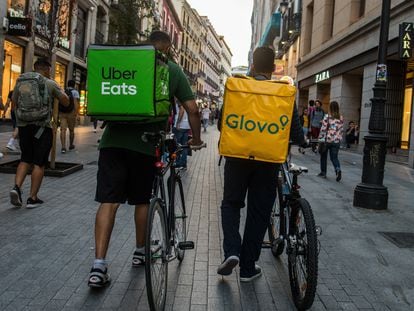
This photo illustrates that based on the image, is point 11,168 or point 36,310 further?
point 11,168

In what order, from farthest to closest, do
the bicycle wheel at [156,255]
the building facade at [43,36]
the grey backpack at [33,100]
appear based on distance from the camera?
the building facade at [43,36] < the grey backpack at [33,100] < the bicycle wheel at [156,255]

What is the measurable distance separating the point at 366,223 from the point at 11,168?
599cm

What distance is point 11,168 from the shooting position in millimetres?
8375

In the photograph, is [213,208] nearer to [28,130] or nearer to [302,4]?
[28,130]

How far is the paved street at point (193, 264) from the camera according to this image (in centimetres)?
338

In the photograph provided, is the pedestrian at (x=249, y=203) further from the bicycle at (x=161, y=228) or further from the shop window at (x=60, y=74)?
the shop window at (x=60, y=74)

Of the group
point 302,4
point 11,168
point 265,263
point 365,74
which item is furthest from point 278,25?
point 265,263

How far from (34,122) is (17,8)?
14613mm

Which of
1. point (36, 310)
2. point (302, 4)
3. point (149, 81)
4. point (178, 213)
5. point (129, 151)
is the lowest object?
point (36, 310)

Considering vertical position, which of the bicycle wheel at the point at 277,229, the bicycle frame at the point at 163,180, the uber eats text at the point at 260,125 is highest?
the uber eats text at the point at 260,125

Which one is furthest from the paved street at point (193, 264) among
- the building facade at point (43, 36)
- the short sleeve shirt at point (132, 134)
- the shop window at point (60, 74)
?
the shop window at point (60, 74)

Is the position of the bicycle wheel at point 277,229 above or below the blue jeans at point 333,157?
below

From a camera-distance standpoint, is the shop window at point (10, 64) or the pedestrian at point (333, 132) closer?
the pedestrian at point (333, 132)

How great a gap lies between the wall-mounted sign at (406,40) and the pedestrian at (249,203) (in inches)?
432
